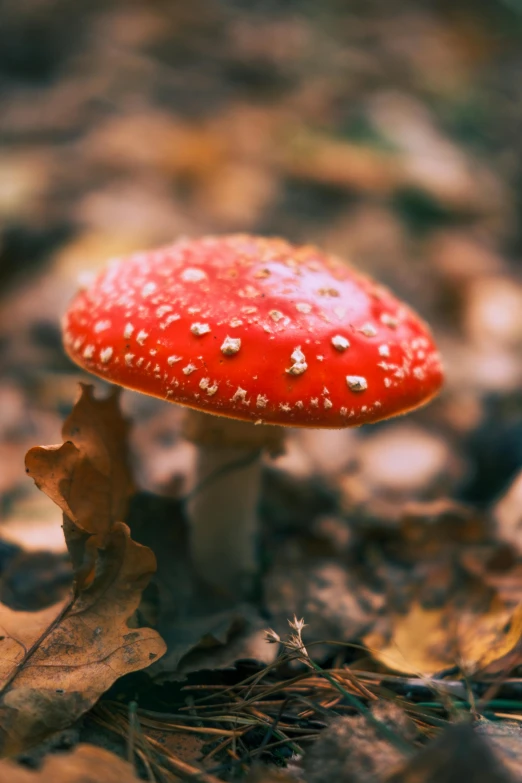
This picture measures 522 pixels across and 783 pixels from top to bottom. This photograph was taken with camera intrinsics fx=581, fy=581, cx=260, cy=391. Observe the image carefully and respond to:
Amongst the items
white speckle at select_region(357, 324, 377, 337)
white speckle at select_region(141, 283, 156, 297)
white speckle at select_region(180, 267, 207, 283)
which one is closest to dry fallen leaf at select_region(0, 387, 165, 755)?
white speckle at select_region(141, 283, 156, 297)

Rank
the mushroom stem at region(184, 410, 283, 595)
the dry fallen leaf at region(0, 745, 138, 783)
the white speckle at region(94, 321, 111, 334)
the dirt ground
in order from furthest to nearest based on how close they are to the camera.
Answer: the mushroom stem at region(184, 410, 283, 595) < the white speckle at region(94, 321, 111, 334) < the dirt ground < the dry fallen leaf at region(0, 745, 138, 783)

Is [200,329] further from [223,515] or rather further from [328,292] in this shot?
[223,515]

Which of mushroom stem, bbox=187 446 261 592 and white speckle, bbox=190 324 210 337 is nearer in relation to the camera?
white speckle, bbox=190 324 210 337

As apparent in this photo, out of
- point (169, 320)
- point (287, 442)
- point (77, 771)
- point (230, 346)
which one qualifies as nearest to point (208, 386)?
point (230, 346)

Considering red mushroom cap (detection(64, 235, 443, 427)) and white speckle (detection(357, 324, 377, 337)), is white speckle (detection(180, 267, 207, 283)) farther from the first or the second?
white speckle (detection(357, 324, 377, 337))

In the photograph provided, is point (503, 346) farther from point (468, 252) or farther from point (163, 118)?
point (163, 118)

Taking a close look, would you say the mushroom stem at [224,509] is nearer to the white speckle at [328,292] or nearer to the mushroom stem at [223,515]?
the mushroom stem at [223,515]

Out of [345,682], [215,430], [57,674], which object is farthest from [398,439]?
[57,674]
